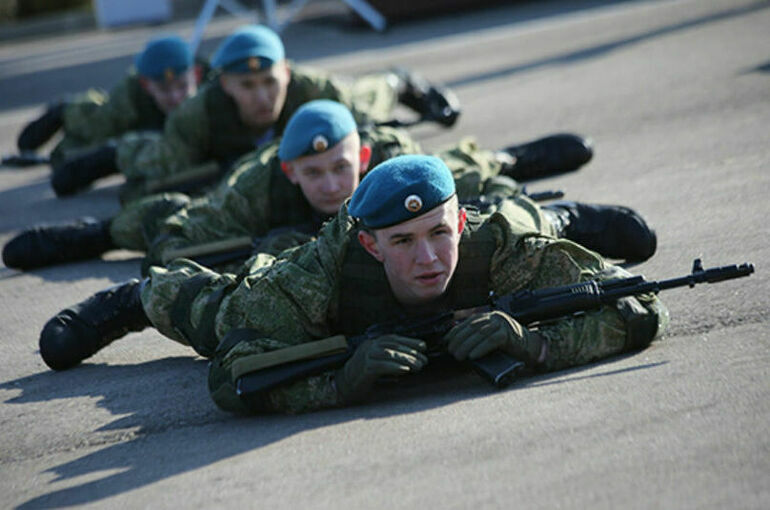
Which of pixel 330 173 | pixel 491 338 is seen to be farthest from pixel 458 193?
pixel 491 338

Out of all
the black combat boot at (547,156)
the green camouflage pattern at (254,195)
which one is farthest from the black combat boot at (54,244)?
the black combat boot at (547,156)

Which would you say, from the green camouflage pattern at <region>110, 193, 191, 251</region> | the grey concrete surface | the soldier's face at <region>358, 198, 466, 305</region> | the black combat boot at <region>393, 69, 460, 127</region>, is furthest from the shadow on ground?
the black combat boot at <region>393, 69, 460, 127</region>

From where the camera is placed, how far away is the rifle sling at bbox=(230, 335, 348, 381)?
203 inches

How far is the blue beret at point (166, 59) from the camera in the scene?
1101 centimetres

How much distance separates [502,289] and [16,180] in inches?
345

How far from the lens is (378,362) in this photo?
16.3 feet

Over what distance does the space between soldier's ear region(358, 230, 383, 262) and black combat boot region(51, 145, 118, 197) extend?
6151mm

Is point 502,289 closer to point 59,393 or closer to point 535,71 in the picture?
point 59,393

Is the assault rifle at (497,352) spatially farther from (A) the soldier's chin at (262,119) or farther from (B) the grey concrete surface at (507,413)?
(A) the soldier's chin at (262,119)

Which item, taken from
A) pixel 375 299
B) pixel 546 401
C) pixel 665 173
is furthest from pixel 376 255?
pixel 665 173

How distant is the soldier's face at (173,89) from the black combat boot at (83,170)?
0.62 metres

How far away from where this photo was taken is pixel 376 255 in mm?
5371

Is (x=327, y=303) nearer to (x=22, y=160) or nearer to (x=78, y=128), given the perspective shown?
(x=78, y=128)

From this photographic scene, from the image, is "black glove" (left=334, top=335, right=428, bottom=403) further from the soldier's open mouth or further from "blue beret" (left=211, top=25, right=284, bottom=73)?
"blue beret" (left=211, top=25, right=284, bottom=73)
